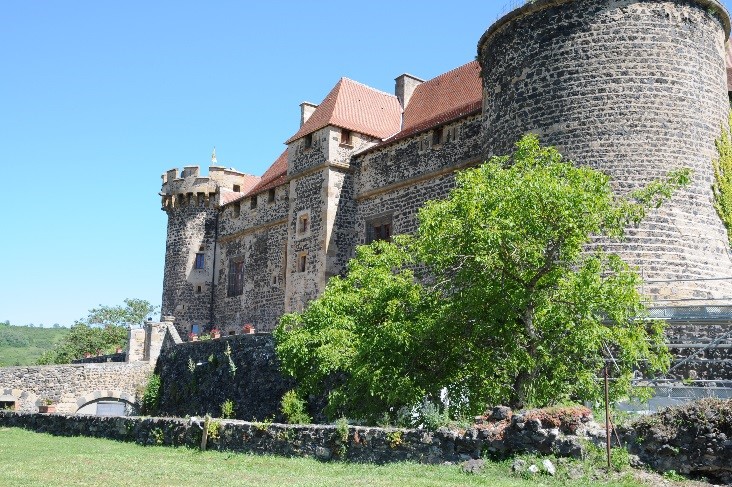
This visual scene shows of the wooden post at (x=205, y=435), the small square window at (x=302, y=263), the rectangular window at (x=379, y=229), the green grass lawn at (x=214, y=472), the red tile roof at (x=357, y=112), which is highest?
the red tile roof at (x=357, y=112)

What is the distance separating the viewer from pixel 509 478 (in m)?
9.50

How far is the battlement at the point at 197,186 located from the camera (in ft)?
120

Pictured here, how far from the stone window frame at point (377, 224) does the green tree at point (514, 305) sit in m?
11.3

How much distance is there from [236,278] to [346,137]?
31.1 feet

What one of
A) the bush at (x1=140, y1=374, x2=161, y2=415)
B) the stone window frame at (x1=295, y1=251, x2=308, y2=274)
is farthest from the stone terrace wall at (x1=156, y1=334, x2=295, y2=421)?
the stone window frame at (x1=295, y1=251, x2=308, y2=274)

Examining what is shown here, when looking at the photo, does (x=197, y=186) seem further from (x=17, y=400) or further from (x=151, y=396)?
(x=17, y=400)

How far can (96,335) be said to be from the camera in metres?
50.1

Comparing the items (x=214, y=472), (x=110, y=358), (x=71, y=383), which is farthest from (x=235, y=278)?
(x=214, y=472)

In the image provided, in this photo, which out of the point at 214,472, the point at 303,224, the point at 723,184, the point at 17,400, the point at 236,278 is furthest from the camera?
the point at 236,278

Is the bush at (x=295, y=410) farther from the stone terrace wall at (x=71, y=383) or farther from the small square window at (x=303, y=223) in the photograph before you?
the stone terrace wall at (x=71, y=383)

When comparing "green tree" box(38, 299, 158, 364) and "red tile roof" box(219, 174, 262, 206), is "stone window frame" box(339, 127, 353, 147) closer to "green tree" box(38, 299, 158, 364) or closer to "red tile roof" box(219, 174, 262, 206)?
"red tile roof" box(219, 174, 262, 206)

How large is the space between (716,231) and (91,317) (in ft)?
159

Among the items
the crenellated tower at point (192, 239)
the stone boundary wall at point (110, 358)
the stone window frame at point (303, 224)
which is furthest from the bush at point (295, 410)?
the crenellated tower at point (192, 239)

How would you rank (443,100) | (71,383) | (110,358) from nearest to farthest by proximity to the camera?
(443,100), (71,383), (110,358)
